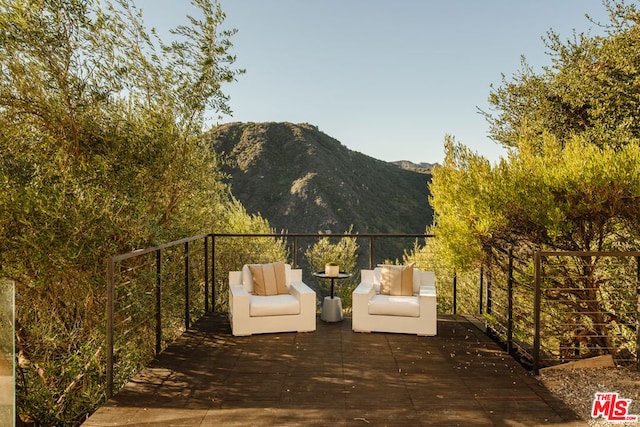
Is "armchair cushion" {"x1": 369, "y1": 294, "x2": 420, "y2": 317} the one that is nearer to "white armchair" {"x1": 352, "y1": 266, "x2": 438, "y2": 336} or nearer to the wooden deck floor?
"white armchair" {"x1": 352, "y1": 266, "x2": 438, "y2": 336}

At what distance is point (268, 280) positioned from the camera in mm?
5324

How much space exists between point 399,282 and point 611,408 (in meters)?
2.52

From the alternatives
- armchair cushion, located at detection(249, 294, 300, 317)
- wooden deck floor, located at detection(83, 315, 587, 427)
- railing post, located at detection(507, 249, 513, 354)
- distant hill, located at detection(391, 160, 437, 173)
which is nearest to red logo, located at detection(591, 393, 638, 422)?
wooden deck floor, located at detection(83, 315, 587, 427)

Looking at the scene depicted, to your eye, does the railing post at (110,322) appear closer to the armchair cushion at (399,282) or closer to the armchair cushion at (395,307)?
the armchair cushion at (395,307)

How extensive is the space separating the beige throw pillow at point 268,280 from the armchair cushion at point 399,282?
3.95 ft

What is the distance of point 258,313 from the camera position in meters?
4.92

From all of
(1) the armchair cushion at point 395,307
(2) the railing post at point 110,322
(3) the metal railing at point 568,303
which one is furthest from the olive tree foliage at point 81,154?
(3) the metal railing at point 568,303

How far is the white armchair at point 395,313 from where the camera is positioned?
491 cm

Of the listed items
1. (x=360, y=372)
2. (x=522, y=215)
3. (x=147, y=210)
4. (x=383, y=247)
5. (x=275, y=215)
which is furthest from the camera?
(x=275, y=215)

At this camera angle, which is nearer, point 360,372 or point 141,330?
point 360,372

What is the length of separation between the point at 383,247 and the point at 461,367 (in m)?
25.3

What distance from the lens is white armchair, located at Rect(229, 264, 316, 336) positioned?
16.1ft

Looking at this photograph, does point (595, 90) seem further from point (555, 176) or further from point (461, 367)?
point (461, 367)

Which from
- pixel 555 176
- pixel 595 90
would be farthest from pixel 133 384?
pixel 595 90
